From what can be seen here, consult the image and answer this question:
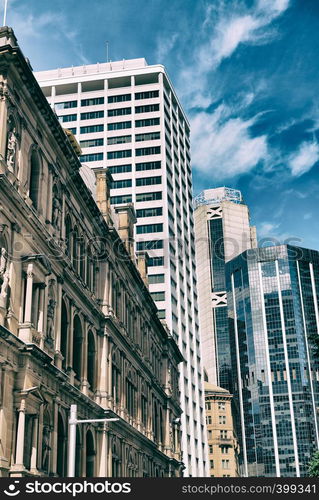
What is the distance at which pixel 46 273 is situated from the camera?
102ft

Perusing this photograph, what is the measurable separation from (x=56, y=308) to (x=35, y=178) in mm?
6407

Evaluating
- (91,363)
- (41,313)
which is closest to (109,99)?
(91,363)

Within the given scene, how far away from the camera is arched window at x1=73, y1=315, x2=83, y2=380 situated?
121 ft

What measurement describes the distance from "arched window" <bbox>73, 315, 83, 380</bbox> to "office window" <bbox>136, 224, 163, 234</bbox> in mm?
68376

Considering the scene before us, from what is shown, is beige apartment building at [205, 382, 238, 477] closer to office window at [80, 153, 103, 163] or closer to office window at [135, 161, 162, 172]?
office window at [135, 161, 162, 172]

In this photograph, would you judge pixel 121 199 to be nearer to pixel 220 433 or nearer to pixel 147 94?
pixel 147 94

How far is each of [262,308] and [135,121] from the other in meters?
95.8

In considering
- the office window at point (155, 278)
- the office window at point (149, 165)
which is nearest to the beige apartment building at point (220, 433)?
the office window at point (155, 278)

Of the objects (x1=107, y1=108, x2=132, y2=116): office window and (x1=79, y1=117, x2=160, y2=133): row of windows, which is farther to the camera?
(x1=107, y1=108, x2=132, y2=116): office window

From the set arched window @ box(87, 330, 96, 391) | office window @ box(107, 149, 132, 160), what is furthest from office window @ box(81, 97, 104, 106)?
arched window @ box(87, 330, 96, 391)

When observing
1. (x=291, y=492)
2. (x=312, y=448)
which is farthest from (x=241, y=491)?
(x=312, y=448)

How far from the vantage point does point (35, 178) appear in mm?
32719

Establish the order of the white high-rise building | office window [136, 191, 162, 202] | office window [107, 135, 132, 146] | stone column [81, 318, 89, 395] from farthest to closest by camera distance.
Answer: office window [107, 135, 132, 146], office window [136, 191, 162, 202], the white high-rise building, stone column [81, 318, 89, 395]

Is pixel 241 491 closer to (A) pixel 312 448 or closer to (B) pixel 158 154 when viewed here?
(B) pixel 158 154
